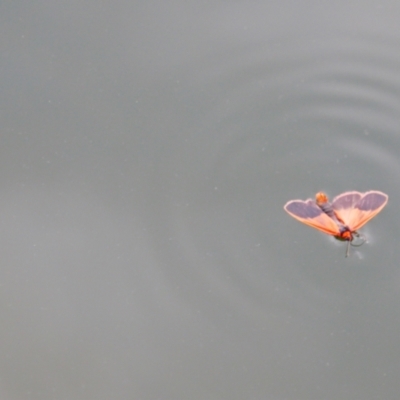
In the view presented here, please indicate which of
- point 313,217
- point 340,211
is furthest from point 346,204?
point 313,217

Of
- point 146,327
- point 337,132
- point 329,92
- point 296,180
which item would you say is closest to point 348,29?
point 329,92

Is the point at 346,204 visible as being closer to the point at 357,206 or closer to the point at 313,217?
the point at 357,206

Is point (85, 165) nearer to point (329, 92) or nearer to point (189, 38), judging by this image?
point (189, 38)

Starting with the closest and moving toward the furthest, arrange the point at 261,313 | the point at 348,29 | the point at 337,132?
the point at 261,313 → the point at 337,132 → the point at 348,29
